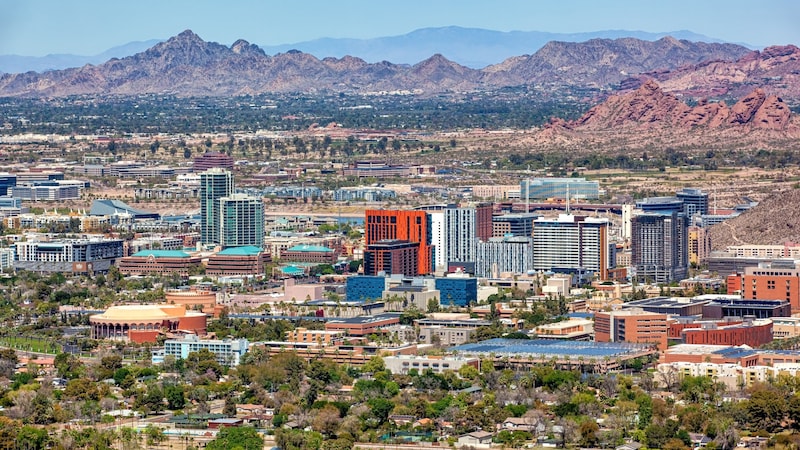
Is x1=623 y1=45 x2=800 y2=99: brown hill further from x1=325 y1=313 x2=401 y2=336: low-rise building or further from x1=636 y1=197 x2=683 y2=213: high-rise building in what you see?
x1=325 y1=313 x2=401 y2=336: low-rise building

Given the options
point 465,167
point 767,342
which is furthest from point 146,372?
point 465,167

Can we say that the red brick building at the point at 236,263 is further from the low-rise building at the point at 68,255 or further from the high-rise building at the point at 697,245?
the high-rise building at the point at 697,245

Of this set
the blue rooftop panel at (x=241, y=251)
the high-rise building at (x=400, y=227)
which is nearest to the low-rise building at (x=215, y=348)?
the high-rise building at (x=400, y=227)

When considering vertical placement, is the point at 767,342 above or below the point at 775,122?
below

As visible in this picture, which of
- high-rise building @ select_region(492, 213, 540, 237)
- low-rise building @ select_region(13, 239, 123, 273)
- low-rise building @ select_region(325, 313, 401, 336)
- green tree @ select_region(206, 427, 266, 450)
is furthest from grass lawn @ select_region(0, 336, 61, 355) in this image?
high-rise building @ select_region(492, 213, 540, 237)

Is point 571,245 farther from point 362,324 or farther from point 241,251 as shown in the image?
point 362,324

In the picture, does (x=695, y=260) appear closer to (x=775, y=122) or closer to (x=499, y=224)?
(x=499, y=224)
